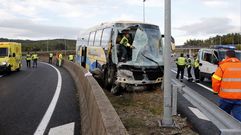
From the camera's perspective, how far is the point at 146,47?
16672 mm

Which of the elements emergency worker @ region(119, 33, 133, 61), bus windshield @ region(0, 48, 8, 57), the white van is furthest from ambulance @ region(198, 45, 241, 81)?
bus windshield @ region(0, 48, 8, 57)

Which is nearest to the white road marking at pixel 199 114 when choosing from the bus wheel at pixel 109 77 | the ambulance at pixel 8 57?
the bus wheel at pixel 109 77

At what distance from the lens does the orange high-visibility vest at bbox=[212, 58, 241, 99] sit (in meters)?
7.64

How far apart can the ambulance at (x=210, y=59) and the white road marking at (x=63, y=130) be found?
14164mm

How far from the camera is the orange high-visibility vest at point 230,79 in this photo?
7.64 meters

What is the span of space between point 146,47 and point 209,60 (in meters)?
7.83

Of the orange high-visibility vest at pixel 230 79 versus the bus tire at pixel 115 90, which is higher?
the orange high-visibility vest at pixel 230 79

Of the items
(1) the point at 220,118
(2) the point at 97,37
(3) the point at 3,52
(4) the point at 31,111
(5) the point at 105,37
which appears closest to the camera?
(1) the point at 220,118

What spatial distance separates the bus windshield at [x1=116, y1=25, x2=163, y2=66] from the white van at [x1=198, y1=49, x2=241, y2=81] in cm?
621

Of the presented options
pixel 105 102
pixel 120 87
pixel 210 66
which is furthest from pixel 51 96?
pixel 210 66

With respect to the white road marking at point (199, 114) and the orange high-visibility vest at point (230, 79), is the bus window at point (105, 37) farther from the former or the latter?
the orange high-visibility vest at point (230, 79)

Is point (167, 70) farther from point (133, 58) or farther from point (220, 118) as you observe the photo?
point (133, 58)

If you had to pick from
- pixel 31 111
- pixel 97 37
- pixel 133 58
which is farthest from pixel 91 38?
pixel 31 111

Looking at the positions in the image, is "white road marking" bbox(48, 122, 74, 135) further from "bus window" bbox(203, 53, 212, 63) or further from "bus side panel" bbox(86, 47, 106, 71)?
"bus window" bbox(203, 53, 212, 63)
